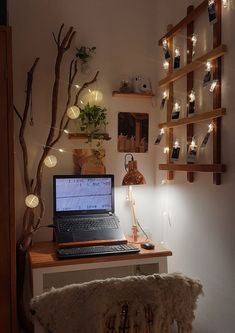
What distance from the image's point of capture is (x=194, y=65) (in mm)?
1961

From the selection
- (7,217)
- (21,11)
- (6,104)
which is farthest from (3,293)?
(21,11)

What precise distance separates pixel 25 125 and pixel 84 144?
0.43m

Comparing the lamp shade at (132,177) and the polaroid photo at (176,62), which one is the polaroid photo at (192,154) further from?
the polaroid photo at (176,62)

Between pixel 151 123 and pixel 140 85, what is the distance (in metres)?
0.30

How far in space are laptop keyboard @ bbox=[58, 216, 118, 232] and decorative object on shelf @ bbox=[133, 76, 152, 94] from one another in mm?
977

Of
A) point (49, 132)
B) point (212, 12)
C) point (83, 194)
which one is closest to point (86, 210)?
point (83, 194)

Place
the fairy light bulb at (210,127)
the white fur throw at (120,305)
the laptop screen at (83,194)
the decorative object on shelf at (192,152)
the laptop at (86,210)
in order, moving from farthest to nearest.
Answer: the laptop screen at (83,194), the laptop at (86,210), the decorative object on shelf at (192,152), the fairy light bulb at (210,127), the white fur throw at (120,305)

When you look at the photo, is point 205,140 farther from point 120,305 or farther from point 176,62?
point 120,305

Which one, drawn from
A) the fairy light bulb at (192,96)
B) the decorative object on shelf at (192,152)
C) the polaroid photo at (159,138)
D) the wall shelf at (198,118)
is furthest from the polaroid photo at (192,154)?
the polaroid photo at (159,138)

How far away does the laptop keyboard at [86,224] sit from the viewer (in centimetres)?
221

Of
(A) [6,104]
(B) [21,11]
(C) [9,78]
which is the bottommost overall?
(A) [6,104]

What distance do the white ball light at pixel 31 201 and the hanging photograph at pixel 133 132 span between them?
728 mm

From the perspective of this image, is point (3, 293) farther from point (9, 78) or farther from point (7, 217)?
point (9, 78)

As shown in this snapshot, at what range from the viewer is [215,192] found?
1.84 m
